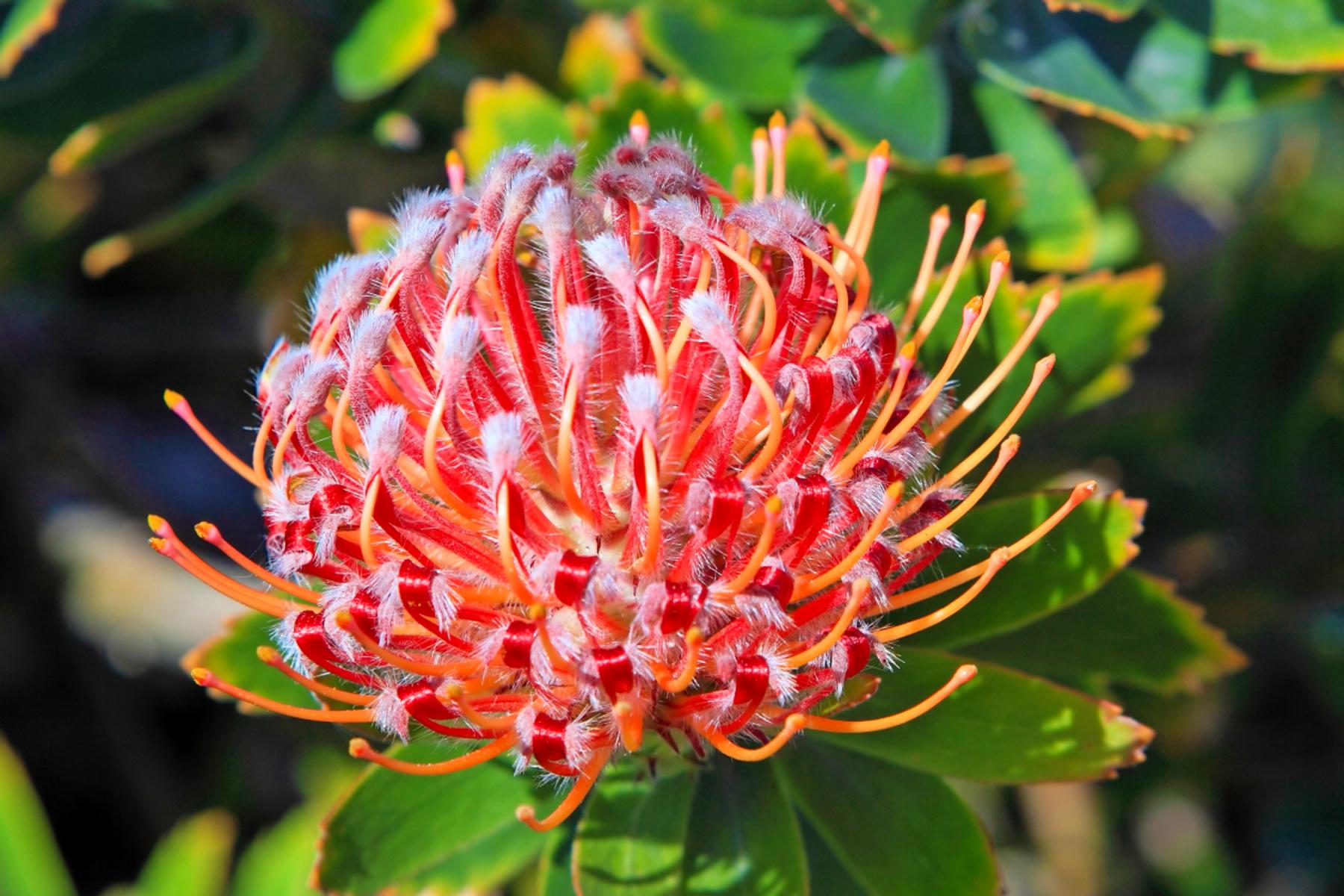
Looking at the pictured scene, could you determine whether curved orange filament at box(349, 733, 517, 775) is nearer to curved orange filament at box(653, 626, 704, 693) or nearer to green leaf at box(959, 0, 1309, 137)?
curved orange filament at box(653, 626, 704, 693)

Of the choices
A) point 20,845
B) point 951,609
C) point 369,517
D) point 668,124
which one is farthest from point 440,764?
point 20,845

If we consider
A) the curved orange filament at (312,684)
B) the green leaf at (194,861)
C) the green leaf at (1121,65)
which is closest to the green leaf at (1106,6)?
the green leaf at (1121,65)

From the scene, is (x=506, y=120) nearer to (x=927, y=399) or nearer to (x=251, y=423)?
(x=927, y=399)

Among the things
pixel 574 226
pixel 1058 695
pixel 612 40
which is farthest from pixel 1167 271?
pixel 574 226

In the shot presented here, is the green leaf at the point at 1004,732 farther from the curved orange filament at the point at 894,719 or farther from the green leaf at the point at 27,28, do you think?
the green leaf at the point at 27,28

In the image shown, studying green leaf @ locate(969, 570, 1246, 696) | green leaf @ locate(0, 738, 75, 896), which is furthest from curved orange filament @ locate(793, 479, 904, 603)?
green leaf @ locate(0, 738, 75, 896)

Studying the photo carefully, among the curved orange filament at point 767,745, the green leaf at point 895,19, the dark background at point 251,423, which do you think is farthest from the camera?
the dark background at point 251,423
